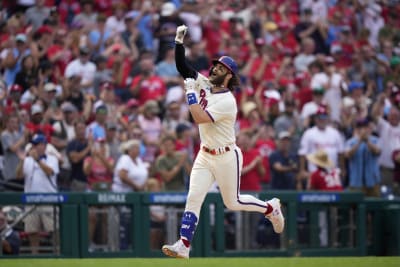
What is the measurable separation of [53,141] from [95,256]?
2121mm

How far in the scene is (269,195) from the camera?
1400 centimetres

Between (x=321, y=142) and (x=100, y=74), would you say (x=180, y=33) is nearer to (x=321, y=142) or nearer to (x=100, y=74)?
(x=321, y=142)

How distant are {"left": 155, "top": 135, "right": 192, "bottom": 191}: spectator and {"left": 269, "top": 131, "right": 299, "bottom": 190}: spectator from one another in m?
1.52

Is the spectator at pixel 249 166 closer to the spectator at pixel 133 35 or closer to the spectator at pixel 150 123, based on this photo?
the spectator at pixel 150 123

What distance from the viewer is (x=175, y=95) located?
16.7 m

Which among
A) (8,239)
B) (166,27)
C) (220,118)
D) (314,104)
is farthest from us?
(166,27)

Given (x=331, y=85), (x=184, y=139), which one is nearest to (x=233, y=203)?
(x=184, y=139)

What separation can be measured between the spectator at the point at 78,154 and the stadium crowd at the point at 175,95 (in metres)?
0.02

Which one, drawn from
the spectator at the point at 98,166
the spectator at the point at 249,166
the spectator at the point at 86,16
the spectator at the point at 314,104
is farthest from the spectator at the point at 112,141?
the spectator at the point at 86,16

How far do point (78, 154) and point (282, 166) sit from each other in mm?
3116

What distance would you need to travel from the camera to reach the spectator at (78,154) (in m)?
14.5

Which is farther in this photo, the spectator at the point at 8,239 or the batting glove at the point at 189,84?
the spectator at the point at 8,239

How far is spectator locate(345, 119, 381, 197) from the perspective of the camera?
15781mm

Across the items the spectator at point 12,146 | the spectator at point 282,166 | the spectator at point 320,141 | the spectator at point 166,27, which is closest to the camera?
the spectator at point 12,146
